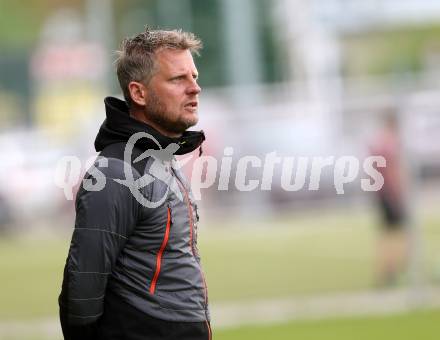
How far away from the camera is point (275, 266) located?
52.3 feet

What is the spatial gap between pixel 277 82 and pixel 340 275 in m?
53.2

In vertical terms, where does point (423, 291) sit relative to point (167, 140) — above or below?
below

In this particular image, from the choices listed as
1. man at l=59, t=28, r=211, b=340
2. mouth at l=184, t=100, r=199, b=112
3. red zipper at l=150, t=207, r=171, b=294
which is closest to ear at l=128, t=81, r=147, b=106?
man at l=59, t=28, r=211, b=340

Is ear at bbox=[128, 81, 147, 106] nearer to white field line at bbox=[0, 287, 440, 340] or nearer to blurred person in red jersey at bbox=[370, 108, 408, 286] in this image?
white field line at bbox=[0, 287, 440, 340]

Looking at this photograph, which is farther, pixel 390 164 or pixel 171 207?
pixel 390 164

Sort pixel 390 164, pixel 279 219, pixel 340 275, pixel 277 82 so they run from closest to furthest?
pixel 390 164
pixel 340 275
pixel 279 219
pixel 277 82

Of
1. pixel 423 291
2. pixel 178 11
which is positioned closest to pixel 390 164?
pixel 423 291

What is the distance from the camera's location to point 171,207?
4.28 m

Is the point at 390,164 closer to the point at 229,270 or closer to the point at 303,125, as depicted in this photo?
the point at 229,270

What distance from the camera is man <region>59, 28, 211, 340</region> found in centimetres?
412

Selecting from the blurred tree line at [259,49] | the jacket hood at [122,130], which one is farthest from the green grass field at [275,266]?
the blurred tree line at [259,49]

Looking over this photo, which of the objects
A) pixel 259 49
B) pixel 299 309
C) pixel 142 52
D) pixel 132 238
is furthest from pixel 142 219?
pixel 259 49

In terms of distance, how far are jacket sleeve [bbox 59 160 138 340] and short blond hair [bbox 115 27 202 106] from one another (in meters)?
0.41

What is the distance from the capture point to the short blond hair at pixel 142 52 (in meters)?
4.34
